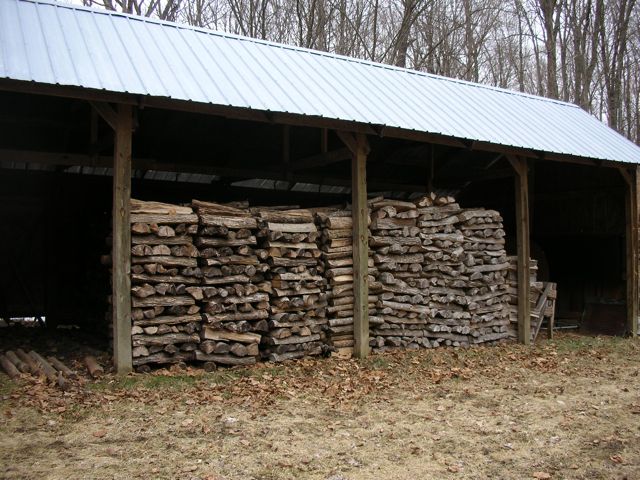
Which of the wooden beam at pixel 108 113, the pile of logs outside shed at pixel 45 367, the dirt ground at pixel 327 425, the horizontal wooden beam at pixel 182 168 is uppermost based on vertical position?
the wooden beam at pixel 108 113

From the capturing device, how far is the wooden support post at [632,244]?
13.7 metres

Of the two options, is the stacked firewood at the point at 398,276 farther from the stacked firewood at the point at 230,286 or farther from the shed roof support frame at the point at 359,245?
the stacked firewood at the point at 230,286

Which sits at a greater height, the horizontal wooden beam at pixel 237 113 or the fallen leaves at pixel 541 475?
the horizontal wooden beam at pixel 237 113

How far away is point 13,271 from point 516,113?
10580 mm

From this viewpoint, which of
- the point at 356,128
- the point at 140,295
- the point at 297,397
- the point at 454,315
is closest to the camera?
the point at 297,397

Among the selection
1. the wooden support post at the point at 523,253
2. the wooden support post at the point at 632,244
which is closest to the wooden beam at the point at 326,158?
the wooden support post at the point at 523,253

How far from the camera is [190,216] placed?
8.80m

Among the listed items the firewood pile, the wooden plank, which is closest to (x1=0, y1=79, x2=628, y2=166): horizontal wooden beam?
the firewood pile

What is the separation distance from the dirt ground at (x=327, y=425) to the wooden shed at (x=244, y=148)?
1.25 metres

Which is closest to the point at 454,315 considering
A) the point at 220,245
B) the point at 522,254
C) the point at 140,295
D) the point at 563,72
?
the point at 522,254

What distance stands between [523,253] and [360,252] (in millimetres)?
3860

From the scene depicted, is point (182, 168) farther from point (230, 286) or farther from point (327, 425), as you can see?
point (327, 425)

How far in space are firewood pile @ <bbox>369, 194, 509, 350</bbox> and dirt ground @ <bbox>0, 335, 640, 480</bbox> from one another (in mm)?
1448

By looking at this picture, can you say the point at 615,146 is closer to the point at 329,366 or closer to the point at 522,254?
the point at 522,254
